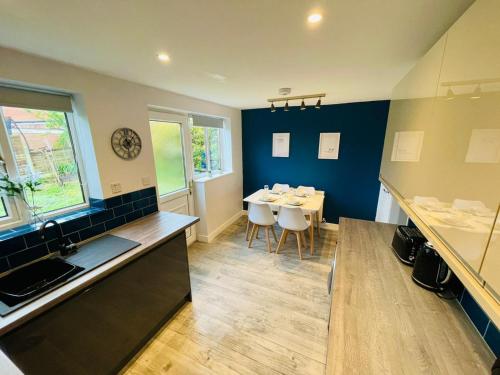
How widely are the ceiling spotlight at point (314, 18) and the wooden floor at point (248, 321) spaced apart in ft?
7.27

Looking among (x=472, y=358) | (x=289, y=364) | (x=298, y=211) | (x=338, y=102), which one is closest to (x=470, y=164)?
(x=472, y=358)

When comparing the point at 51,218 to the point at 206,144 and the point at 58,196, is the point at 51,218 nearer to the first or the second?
the point at 58,196

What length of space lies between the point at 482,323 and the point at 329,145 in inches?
118

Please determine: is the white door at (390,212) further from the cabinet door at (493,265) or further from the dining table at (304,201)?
the cabinet door at (493,265)

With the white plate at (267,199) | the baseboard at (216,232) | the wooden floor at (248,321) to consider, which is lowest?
the wooden floor at (248,321)

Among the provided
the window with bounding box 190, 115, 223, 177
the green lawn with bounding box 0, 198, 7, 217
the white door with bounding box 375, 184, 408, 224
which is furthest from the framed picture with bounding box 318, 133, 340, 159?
the green lawn with bounding box 0, 198, 7, 217

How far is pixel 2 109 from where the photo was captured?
1352 mm

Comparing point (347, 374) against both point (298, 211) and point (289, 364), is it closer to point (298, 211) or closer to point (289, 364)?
point (289, 364)

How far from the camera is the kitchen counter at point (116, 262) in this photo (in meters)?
0.93

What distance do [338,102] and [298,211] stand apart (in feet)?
6.22

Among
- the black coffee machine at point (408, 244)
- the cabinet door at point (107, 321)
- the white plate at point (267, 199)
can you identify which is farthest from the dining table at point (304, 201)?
the cabinet door at point (107, 321)

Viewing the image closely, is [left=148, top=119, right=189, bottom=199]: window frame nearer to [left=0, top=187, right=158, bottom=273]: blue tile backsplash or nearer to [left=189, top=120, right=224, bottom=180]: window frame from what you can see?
[left=189, top=120, right=224, bottom=180]: window frame

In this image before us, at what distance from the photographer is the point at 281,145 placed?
3854 mm

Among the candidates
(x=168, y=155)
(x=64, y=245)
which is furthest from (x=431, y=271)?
(x=168, y=155)
